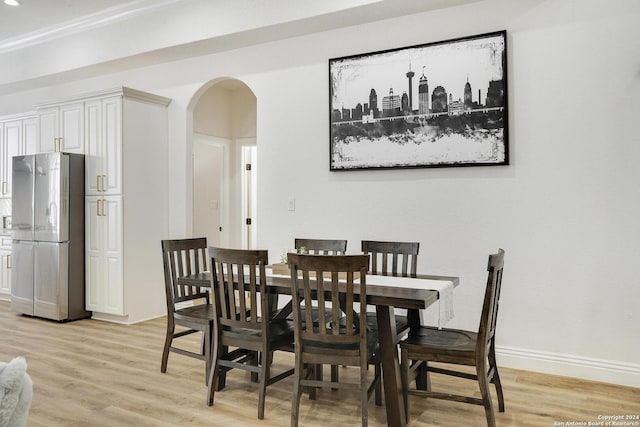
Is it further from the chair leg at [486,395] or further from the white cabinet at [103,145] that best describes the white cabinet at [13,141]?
the chair leg at [486,395]

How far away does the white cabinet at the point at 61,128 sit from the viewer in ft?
16.6

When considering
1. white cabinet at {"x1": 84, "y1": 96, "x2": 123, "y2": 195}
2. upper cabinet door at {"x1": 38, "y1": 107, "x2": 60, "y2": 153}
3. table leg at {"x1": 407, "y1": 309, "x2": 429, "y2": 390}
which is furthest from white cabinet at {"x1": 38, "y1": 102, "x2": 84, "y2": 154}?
table leg at {"x1": 407, "y1": 309, "x2": 429, "y2": 390}

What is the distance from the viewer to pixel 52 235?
4.88 meters

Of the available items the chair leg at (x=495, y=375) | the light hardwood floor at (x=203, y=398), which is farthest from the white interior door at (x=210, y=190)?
the chair leg at (x=495, y=375)

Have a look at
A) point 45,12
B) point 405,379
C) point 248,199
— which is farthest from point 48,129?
point 405,379

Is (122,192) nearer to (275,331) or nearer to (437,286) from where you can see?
(275,331)

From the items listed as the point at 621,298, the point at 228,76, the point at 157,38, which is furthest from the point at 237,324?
the point at 157,38

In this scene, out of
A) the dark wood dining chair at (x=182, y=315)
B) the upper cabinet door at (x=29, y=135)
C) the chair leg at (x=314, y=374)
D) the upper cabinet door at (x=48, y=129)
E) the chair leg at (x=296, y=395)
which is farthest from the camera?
the upper cabinet door at (x=29, y=135)

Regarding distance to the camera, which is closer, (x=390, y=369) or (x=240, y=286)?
(x=390, y=369)

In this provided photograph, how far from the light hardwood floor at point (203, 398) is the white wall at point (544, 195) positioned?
1.32 ft

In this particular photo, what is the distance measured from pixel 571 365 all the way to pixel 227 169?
502cm

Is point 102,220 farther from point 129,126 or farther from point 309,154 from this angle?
point 309,154

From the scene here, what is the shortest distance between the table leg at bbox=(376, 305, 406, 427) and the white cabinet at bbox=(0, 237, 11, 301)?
5.43m


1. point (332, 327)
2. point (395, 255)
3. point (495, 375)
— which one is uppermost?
point (395, 255)
